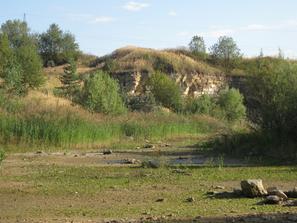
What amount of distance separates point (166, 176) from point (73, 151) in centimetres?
1105

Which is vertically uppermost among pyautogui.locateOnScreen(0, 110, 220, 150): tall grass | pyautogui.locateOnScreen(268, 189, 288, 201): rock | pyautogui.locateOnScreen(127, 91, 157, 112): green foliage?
pyautogui.locateOnScreen(127, 91, 157, 112): green foliage

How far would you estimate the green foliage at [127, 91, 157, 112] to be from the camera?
2074 inches

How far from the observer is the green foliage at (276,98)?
2258 centimetres

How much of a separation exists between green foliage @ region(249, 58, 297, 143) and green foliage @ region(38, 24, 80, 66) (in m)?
62.1

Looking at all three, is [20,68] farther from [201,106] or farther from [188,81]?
[188,81]

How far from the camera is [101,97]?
4281cm

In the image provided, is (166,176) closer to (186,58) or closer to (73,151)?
(73,151)

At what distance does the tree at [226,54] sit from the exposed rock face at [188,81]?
2.93 m

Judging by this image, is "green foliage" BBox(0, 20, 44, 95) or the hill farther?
the hill

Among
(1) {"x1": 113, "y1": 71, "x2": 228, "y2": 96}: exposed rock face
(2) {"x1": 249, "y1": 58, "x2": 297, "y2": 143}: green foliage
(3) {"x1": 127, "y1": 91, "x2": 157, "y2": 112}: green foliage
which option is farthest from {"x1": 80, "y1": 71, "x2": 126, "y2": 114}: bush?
(1) {"x1": 113, "y1": 71, "x2": 228, "y2": 96}: exposed rock face

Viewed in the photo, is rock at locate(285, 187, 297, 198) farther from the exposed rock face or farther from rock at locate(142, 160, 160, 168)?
the exposed rock face

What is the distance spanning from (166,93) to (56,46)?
32284mm

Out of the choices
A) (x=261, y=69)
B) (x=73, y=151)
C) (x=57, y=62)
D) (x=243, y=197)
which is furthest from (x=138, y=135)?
(x=57, y=62)

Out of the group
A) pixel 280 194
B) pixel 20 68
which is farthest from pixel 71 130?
pixel 20 68
